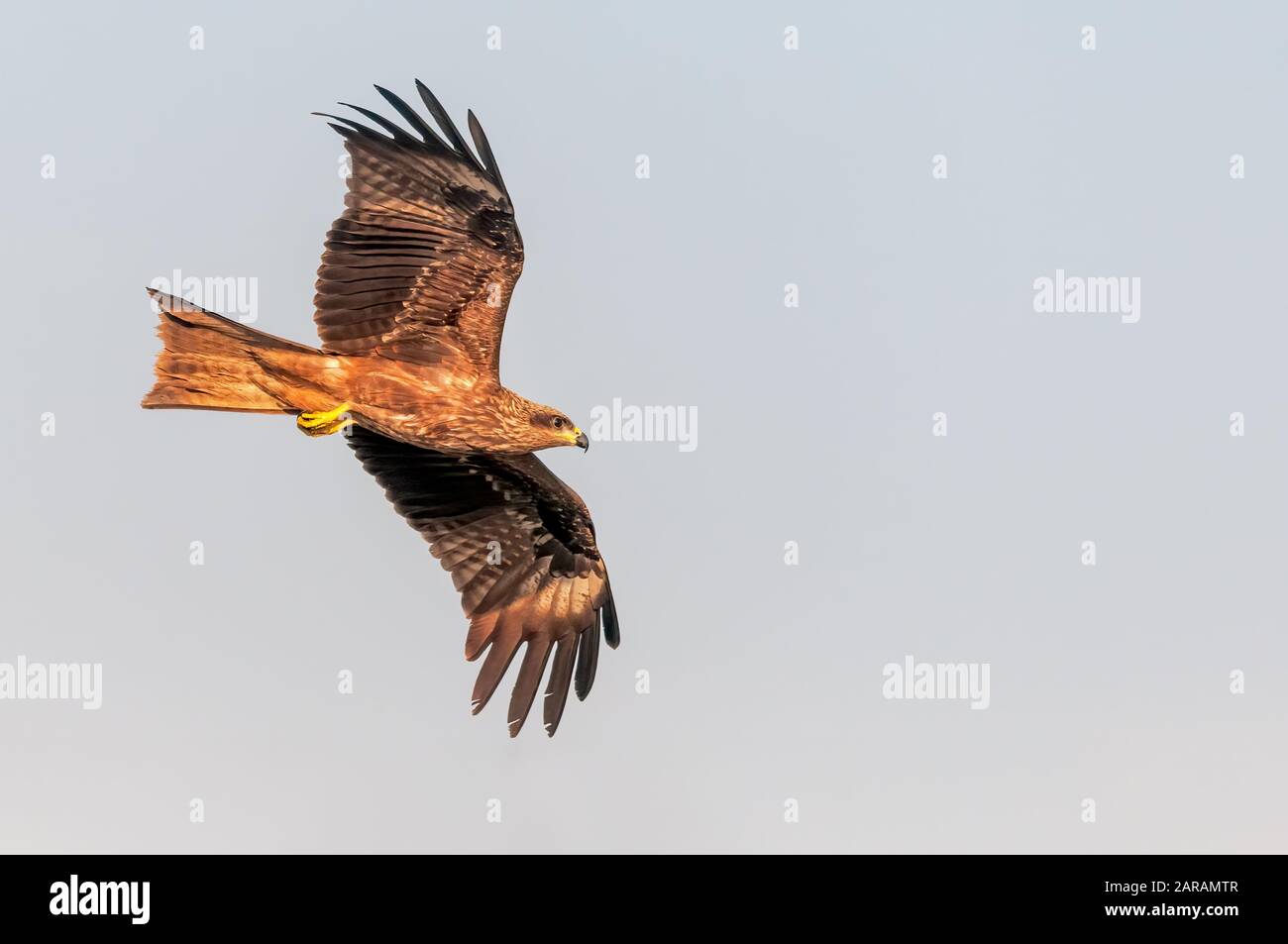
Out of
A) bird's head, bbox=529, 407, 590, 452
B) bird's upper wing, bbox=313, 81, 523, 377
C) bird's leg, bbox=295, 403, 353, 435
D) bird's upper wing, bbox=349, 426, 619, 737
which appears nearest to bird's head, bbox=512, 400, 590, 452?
bird's head, bbox=529, 407, 590, 452

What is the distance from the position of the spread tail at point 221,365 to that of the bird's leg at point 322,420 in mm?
163

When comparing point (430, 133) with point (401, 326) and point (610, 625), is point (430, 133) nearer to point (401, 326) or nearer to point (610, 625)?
point (401, 326)

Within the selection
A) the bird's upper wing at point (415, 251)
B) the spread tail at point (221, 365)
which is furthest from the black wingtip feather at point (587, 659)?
the spread tail at point (221, 365)

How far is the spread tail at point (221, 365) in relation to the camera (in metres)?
12.5

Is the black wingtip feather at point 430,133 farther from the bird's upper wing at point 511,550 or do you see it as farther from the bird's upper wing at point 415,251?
the bird's upper wing at point 511,550

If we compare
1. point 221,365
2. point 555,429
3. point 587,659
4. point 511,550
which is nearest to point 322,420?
point 221,365

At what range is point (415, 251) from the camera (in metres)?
13.1

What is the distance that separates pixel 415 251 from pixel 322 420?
1.40 metres

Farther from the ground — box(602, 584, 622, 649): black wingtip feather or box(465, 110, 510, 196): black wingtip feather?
box(465, 110, 510, 196): black wingtip feather

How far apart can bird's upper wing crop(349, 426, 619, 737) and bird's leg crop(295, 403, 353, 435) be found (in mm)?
2030

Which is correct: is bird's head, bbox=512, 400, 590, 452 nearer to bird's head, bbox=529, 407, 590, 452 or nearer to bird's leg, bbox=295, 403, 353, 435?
bird's head, bbox=529, 407, 590, 452

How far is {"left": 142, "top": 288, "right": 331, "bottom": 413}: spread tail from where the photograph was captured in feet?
41.0
